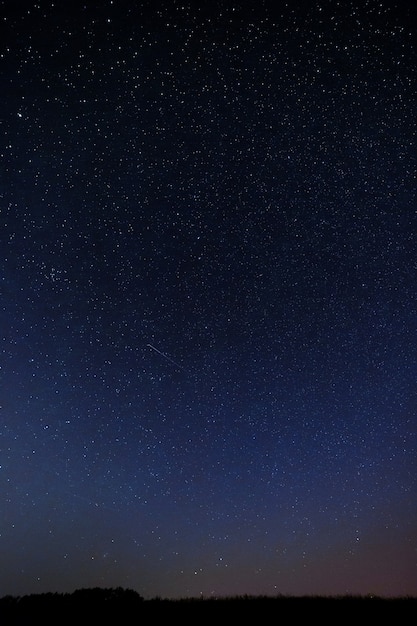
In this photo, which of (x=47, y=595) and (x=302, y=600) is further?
(x=47, y=595)

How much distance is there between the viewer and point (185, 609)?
7.97m

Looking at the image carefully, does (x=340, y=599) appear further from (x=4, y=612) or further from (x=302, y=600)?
(x=4, y=612)

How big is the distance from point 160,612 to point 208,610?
2.41ft

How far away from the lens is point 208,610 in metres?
7.73

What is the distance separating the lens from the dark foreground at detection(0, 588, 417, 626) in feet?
23.4

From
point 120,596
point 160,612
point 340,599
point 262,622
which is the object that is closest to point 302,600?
point 340,599

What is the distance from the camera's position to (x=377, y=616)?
6.81 m

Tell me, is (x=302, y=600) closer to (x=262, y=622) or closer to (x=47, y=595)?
(x=262, y=622)

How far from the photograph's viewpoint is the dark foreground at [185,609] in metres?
7.14

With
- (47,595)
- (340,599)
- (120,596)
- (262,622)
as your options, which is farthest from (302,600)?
(47,595)

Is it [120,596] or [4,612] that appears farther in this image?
[120,596]

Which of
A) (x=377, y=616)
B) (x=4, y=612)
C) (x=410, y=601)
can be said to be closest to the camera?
(x=377, y=616)

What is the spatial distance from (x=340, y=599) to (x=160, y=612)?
2755 millimetres

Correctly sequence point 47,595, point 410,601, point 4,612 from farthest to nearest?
point 47,595, point 4,612, point 410,601
